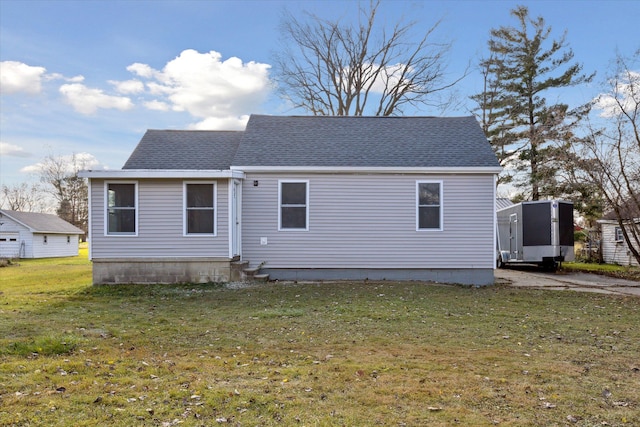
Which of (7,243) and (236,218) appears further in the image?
(7,243)

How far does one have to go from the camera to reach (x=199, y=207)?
37.1 feet

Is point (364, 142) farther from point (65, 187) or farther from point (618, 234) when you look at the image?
point (65, 187)

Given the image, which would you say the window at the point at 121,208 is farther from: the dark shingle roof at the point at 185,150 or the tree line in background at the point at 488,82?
the tree line in background at the point at 488,82

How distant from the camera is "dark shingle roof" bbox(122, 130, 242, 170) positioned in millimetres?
12656

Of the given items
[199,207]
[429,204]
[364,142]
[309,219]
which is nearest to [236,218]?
[199,207]

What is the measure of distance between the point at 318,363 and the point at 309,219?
24.2ft

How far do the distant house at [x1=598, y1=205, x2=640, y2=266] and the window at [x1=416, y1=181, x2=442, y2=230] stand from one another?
13.1 meters

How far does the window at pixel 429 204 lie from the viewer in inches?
470

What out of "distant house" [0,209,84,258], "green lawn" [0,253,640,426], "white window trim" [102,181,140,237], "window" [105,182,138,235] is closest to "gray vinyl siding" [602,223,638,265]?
"green lawn" [0,253,640,426]

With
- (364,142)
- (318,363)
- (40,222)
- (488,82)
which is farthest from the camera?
(40,222)

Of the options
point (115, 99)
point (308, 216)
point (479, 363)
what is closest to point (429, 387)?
point (479, 363)

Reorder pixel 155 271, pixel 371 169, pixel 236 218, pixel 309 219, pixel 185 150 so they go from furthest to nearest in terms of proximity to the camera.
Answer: pixel 185 150 → pixel 309 219 → pixel 371 169 → pixel 236 218 → pixel 155 271

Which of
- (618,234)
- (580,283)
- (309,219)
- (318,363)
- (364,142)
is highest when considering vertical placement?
(364,142)

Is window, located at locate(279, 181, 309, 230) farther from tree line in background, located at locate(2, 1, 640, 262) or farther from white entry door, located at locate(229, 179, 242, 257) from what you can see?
tree line in background, located at locate(2, 1, 640, 262)
